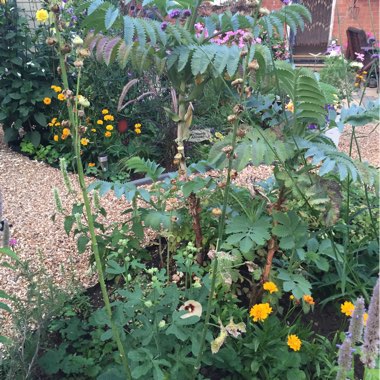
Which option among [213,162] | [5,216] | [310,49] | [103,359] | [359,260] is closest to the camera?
[213,162]

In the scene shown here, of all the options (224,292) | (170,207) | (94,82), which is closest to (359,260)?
(224,292)

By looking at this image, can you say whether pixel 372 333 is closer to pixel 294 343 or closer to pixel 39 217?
pixel 294 343

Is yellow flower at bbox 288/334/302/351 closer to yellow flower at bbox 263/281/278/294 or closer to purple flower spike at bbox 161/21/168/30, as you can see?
yellow flower at bbox 263/281/278/294

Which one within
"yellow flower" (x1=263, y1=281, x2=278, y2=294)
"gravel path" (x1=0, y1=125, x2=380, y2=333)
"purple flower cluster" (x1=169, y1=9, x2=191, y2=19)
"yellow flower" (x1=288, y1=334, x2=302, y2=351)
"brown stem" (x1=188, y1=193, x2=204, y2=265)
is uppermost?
"purple flower cluster" (x1=169, y1=9, x2=191, y2=19)

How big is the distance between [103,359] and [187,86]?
1.30 metres

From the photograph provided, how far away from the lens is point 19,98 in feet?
14.6

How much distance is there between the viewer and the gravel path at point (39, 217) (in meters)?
2.69

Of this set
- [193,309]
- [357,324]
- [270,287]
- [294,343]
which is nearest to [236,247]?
[270,287]

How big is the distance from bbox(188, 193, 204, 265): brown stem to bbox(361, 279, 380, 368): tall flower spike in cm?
136

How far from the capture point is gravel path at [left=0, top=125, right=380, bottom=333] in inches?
106

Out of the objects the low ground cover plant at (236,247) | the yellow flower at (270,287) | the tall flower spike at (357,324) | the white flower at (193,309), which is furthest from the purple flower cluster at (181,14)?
the tall flower spike at (357,324)

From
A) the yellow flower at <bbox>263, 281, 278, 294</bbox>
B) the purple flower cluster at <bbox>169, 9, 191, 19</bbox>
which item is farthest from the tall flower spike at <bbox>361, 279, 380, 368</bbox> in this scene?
the purple flower cluster at <bbox>169, 9, 191, 19</bbox>

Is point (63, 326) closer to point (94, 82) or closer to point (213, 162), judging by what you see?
point (213, 162)

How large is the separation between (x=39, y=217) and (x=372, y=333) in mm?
3089
